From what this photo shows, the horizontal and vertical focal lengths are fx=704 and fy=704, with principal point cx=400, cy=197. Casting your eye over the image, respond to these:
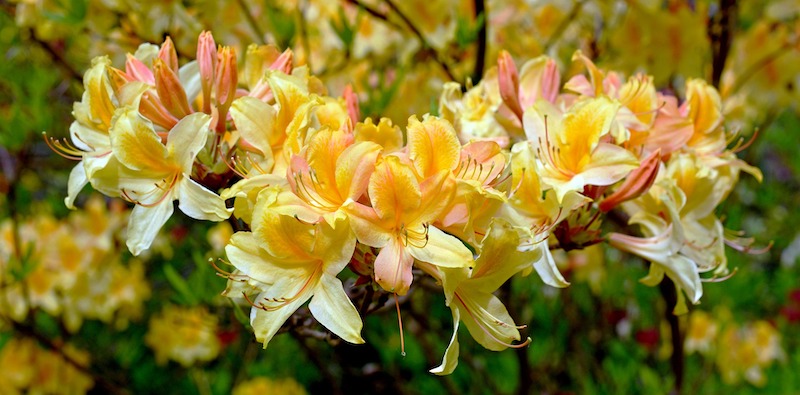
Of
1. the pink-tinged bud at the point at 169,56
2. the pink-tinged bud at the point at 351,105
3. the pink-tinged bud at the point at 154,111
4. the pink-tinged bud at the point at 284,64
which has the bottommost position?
the pink-tinged bud at the point at 351,105

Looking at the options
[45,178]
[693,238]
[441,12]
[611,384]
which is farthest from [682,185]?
[45,178]

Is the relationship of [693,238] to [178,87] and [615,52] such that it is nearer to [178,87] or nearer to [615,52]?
[178,87]

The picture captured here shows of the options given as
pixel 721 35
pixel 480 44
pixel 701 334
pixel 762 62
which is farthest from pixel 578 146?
pixel 701 334

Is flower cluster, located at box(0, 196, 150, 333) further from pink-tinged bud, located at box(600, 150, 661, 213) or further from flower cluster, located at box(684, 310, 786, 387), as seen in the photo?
flower cluster, located at box(684, 310, 786, 387)

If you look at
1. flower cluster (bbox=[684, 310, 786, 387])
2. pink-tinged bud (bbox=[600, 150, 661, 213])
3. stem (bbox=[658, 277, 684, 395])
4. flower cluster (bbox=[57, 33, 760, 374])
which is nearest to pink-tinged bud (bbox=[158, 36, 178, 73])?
flower cluster (bbox=[57, 33, 760, 374])

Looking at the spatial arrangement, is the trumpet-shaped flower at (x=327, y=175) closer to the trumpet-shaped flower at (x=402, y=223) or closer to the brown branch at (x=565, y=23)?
the trumpet-shaped flower at (x=402, y=223)

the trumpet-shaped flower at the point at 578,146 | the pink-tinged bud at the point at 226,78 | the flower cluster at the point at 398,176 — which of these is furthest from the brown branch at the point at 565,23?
the pink-tinged bud at the point at 226,78

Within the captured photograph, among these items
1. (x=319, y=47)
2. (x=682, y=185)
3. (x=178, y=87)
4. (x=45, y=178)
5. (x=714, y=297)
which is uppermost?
(x=178, y=87)

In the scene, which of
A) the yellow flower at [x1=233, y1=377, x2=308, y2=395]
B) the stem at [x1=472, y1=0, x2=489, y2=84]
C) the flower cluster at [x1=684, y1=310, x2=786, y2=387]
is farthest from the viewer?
the flower cluster at [x1=684, y1=310, x2=786, y2=387]
